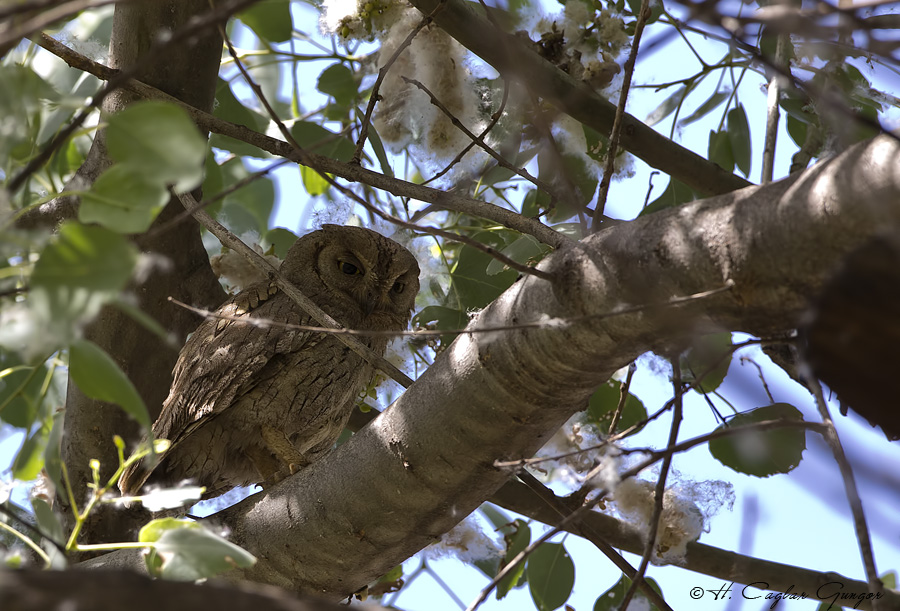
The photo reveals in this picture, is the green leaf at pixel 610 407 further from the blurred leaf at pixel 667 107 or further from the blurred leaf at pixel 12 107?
the blurred leaf at pixel 12 107

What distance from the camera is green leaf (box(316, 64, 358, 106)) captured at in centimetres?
229

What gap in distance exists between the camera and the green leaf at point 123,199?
2.45 feet

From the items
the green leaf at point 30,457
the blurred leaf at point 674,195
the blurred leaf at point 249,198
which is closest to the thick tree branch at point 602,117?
the blurred leaf at point 674,195

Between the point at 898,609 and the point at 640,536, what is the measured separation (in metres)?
0.86

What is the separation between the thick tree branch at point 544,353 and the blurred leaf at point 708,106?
1.35m

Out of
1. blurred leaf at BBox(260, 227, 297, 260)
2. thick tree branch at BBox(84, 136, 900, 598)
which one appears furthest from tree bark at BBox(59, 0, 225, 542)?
thick tree branch at BBox(84, 136, 900, 598)

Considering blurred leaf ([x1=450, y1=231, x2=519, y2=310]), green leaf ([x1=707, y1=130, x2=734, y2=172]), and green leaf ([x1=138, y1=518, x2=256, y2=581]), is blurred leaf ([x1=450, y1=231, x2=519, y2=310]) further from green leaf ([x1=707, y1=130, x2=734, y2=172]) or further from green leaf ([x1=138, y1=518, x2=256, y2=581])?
green leaf ([x1=138, y1=518, x2=256, y2=581])

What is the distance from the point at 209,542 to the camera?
2.97 ft

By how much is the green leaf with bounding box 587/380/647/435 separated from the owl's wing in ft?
2.61

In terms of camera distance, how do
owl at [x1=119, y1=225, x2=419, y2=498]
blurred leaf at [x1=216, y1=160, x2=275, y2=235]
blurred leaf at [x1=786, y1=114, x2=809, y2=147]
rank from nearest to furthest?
owl at [x1=119, y1=225, x2=419, y2=498] < blurred leaf at [x1=786, y1=114, x2=809, y2=147] < blurred leaf at [x1=216, y1=160, x2=275, y2=235]

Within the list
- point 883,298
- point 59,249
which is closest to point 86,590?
point 59,249

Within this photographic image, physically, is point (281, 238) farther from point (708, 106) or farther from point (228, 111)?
point (708, 106)

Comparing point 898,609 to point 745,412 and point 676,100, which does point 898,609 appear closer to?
point 745,412

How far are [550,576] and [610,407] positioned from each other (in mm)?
509
